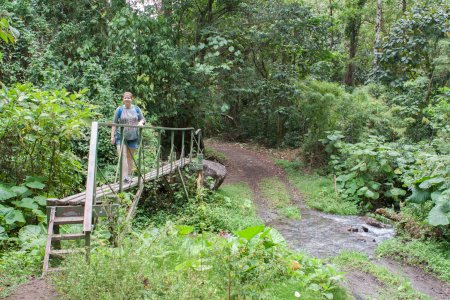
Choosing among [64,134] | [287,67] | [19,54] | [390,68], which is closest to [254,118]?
[287,67]

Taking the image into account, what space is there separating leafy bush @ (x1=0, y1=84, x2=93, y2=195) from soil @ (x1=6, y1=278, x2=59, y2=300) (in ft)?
8.28

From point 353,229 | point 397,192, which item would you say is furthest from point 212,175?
point 397,192

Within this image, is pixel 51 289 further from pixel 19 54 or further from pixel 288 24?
pixel 288 24

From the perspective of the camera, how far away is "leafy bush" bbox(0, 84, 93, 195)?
593 cm

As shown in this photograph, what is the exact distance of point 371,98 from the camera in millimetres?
15195

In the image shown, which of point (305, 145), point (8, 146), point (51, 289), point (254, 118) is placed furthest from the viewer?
point (254, 118)

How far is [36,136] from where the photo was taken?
605 centimetres

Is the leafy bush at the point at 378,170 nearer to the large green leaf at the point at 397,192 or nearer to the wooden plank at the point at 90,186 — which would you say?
the large green leaf at the point at 397,192

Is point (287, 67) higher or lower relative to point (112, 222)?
higher

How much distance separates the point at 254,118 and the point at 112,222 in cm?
1952

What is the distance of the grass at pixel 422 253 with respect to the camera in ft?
24.2

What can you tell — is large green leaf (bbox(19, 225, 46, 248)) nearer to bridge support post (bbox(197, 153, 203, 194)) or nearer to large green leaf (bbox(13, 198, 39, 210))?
large green leaf (bbox(13, 198, 39, 210))

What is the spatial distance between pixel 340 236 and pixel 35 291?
23.0 ft

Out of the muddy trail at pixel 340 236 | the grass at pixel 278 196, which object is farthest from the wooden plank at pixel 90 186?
the grass at pixel 278 196
